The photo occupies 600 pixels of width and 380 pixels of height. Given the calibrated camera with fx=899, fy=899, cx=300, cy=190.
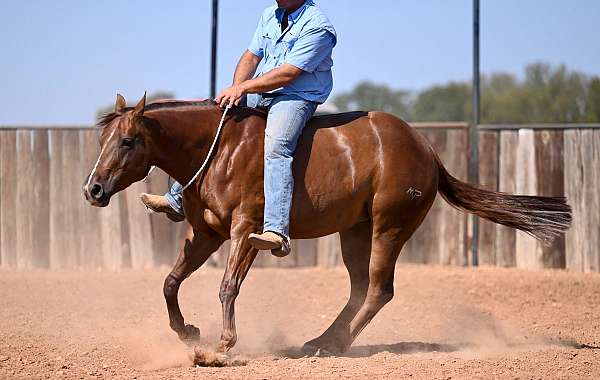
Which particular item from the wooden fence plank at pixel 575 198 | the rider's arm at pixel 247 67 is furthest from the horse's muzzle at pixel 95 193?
the wooden fence plank at pixel 575 198

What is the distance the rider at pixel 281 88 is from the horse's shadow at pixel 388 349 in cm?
93

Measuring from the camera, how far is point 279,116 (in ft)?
21.2

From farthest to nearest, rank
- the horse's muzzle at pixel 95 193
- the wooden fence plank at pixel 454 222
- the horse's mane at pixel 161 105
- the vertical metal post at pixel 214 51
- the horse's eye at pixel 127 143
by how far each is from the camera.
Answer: the wooden fence plank at pixel 454 222
the vertical metal post at pixel 214 51
the horse's mane at pixel 161 105
the horse's eye at pixel 127 143
the horse's muzzle at pixel 95 193

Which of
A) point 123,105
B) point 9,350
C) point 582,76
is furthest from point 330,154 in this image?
point 582,76

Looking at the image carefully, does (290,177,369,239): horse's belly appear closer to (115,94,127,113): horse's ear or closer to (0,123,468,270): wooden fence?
(115,94,127,113): horse's ear

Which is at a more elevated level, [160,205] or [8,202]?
[160,205]

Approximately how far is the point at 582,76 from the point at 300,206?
10.3m

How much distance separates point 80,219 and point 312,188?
5772 mm

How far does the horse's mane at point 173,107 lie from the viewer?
6.26 m

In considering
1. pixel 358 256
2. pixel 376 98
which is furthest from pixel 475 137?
pixel 376 98

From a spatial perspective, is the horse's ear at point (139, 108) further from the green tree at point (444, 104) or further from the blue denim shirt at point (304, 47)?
the green tree at point (444, 104)

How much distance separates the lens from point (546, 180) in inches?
448

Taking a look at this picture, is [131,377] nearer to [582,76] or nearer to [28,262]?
[28,262]

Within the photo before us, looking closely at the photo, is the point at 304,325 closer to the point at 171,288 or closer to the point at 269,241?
the point at 171,288
